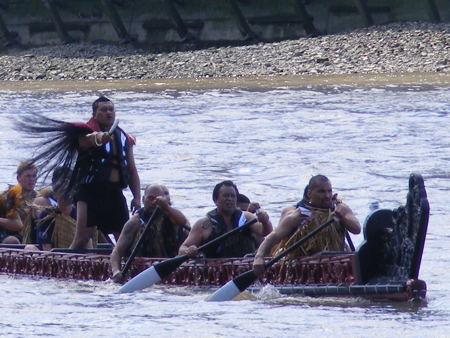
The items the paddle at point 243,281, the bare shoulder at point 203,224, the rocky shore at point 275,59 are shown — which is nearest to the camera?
the paddle at point 243,281

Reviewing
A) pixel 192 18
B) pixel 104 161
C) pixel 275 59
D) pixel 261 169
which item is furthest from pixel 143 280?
pixel 192 18

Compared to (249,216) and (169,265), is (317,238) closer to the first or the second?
(249,216)

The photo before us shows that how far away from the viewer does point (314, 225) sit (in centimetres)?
1196

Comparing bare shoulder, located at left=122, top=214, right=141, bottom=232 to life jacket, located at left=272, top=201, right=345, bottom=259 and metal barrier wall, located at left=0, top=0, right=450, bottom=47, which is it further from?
metal barrier wall, located at left=0, top=0, right=450, bottom=47

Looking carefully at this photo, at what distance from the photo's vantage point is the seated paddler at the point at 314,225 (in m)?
11.8

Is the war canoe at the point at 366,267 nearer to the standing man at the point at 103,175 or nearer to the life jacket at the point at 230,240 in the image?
the life jacket at the point at 230,240

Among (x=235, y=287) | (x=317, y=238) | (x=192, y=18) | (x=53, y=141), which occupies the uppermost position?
(x=192, y=18)

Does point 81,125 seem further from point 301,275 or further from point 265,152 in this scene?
point 265,152

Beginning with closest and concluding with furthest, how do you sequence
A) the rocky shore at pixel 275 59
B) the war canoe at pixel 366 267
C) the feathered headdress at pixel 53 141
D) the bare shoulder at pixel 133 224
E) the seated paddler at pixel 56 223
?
the war canoe at pixel 366 267
the bare shoulder at pixel 133 224
the feathered headdress at pixel 53 141
the seated paddler at pixel 56 223
the rocky shore at pixel 275 59

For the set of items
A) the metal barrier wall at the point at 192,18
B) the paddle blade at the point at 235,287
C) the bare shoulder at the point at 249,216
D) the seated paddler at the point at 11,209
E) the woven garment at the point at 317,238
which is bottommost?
the paddle blade at the point at 235,287

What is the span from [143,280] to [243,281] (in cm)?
→ 109

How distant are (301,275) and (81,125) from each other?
2.52 meters

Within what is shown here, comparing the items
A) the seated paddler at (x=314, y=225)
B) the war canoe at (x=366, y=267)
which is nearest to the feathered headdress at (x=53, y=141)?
the war canoe at (x=366, y=267)

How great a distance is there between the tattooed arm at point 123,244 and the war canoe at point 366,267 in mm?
248
